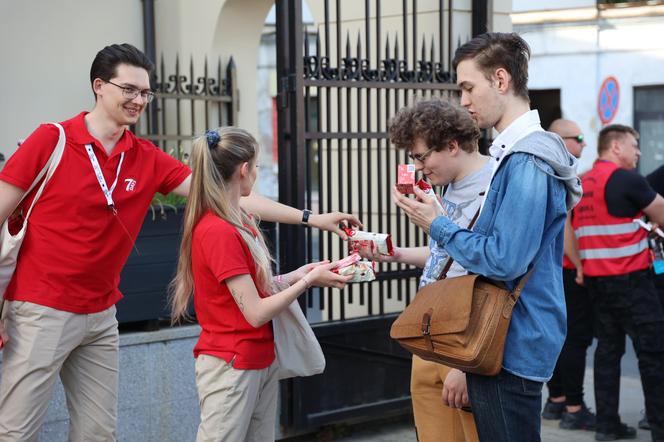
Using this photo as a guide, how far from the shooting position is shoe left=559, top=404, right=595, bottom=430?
6688mm

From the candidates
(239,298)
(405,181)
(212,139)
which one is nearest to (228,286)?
(239,298)

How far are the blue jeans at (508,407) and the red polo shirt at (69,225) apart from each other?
5.54ft

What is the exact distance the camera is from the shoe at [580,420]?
6.69m

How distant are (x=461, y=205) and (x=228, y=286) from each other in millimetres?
916

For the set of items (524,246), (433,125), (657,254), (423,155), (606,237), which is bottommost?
(657,254)

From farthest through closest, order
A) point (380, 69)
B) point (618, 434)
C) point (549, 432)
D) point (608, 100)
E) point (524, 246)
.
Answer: point (608, 100)
point (549, 432)
point (618, 434)
point (380, 69)
point (524, 246)

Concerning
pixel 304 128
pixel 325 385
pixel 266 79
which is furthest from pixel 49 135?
pixel 266 79

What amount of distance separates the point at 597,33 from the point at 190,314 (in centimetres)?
1413

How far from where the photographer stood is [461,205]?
12.3ft

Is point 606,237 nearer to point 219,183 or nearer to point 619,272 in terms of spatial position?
point 619,272

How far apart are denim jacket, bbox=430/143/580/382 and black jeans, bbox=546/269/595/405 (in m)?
3.64

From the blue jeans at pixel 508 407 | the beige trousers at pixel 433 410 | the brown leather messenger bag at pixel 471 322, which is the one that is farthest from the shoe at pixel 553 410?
the brown leather messenger bag at pixel 471 322

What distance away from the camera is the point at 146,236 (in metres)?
5.47

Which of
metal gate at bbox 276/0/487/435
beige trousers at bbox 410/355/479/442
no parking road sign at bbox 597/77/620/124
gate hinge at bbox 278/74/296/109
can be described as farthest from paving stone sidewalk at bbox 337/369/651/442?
no parking road sign at bbox 597/77/620/124
